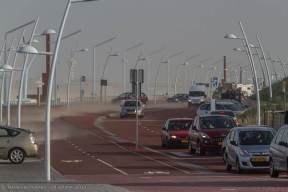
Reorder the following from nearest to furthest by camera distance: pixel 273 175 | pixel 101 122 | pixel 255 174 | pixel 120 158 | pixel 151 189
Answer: pixel 151 189 < pixel 273 175 < pixel 255 174 < pixel 120 158 < pixel 101 122

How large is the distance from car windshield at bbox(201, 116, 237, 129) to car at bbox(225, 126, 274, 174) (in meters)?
6.68

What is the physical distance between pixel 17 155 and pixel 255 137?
9.43 meters

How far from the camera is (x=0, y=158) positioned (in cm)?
2762

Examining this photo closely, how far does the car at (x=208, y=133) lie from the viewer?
30.4 meters

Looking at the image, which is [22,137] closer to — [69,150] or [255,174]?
[69,150]

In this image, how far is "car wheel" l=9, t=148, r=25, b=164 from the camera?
2750cm

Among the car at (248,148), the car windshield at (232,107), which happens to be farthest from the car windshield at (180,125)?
the car windshield at (232,107)

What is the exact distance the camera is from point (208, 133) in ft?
101

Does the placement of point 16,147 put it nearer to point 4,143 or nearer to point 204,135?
point 4,143

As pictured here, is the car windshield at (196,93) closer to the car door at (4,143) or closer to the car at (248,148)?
the car door at (4,143)

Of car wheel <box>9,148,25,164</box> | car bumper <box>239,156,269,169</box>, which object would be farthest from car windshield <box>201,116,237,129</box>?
car bumper <box>239,156,269,169</box>

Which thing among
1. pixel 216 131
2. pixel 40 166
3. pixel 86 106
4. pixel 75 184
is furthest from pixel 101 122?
pixel 75 184

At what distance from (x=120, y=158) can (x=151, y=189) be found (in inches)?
496

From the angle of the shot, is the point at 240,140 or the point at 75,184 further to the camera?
the point at 240,140
